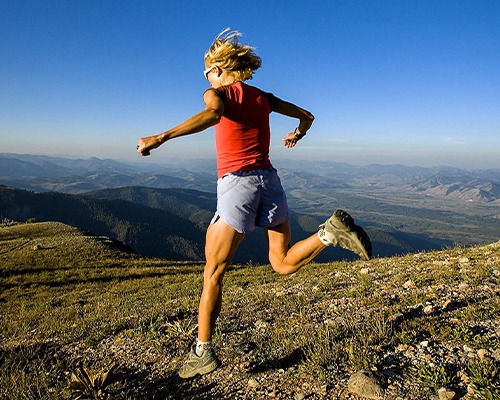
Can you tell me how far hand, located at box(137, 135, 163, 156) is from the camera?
2.84 meters

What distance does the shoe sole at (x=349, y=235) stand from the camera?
3.56 meters

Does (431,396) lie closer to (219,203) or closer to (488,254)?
(219,203)

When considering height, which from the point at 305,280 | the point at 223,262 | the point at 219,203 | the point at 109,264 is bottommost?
the point at 109,264

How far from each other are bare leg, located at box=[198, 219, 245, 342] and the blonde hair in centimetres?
164

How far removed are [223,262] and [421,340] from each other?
8.44 ft

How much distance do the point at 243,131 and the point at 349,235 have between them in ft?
5.22

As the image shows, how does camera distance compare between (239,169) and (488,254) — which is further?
(488,254)

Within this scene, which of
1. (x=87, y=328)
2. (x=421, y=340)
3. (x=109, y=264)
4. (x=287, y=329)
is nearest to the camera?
(x=421, y=340)

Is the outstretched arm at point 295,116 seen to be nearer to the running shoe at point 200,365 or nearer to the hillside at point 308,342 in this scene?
the hillside at point 308,342

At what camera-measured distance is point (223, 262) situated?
363 centimetres

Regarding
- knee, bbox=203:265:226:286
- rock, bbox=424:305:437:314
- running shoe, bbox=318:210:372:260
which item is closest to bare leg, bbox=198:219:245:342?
knee, bbox=203:265:226:286

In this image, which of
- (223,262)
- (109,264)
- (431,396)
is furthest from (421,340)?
(109,264)

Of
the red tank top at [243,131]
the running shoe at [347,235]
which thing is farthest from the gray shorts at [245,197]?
the running shoe at [347,235]

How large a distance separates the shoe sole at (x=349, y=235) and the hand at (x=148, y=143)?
6.44ft
